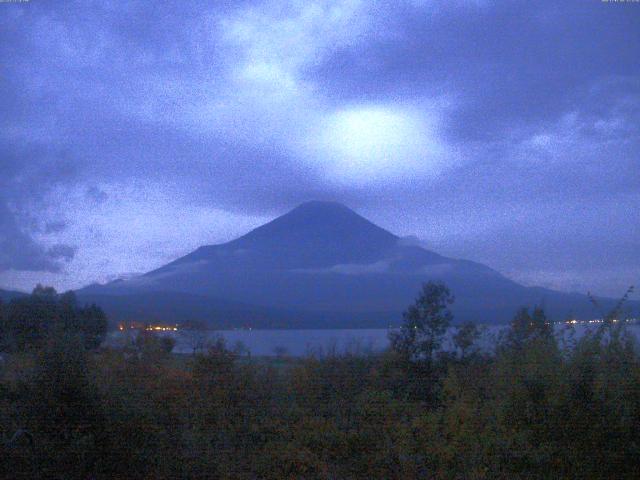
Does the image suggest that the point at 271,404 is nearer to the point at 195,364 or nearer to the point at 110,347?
the point at 195,364

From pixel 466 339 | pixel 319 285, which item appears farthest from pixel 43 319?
pixel 319 285

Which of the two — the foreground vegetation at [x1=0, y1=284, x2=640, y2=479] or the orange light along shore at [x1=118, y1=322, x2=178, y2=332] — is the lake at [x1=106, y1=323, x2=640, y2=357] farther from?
the foreground vegetation at [x1=0, y1=284, x2=640, y2=479]

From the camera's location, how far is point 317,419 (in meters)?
8.63

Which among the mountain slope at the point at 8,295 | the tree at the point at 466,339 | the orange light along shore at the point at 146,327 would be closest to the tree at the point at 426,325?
the tree at the point at 466,339

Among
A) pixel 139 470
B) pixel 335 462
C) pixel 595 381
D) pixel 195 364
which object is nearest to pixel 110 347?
pixel 195 364

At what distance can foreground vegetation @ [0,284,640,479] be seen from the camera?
7.17 meters

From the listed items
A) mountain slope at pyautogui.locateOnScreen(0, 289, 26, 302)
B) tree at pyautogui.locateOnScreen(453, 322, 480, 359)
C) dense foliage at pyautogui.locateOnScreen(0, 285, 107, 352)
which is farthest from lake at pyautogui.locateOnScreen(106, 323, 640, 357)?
mountain slope at pyautogui.locateOnScreen(0, 289, 26, 302)

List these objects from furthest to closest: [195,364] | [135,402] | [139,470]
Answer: [195,364], [135,402], [139,470]

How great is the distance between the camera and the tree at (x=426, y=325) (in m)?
10.9

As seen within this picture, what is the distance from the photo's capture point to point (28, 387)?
751cm

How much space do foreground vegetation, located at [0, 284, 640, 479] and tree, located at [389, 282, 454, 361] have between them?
1.43 m

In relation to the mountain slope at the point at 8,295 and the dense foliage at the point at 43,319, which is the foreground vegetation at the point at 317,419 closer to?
the dense foliage at the point at 43,319

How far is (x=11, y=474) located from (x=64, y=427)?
878 millimetres

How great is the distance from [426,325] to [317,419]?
3.07 metres
